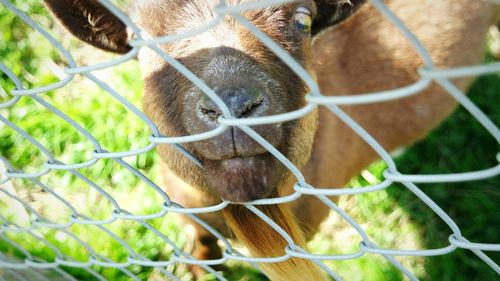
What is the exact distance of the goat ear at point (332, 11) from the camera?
8.21 ft

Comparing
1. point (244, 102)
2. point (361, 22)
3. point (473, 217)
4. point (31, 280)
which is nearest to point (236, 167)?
point (244, 102)

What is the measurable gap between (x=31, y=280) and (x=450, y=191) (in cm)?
277

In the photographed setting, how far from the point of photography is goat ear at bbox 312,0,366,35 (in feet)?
8.21

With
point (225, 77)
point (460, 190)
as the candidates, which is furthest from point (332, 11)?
point (460, 190)

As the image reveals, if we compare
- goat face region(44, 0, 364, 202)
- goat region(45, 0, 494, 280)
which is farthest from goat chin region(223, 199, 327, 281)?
goat face region(44, 0, 364, 202)

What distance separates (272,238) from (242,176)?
0.30 meters

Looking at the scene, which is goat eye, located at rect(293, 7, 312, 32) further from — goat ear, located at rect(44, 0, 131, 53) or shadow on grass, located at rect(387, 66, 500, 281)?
shadow on grass, located at rect(387, 66, 500, 281)

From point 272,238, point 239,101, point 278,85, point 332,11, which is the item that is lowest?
point 272,238

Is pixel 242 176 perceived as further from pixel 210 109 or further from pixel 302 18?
pixel 302 18

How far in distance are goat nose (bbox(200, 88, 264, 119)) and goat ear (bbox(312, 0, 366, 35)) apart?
103 cm

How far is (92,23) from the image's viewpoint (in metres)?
2.44

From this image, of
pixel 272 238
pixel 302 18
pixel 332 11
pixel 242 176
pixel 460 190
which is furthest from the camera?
pixel 460 190

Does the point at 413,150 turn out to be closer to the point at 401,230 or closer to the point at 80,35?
the point at 401,230

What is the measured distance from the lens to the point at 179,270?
345 centimetres
